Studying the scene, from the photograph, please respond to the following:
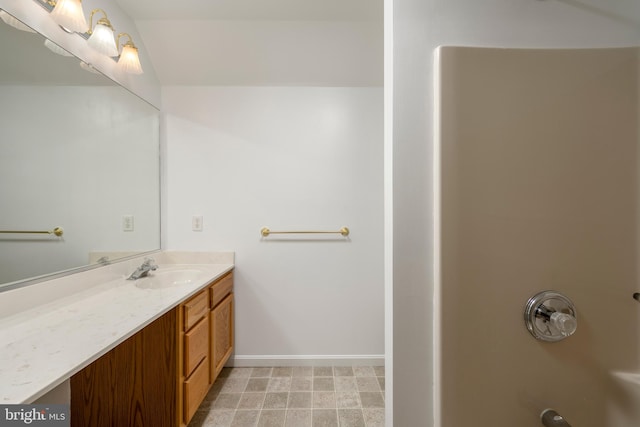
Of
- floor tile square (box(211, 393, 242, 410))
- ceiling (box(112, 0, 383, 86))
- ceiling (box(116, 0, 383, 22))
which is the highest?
ceiling (box(116, 0, 383, 22))

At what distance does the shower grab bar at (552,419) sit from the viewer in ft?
1.90

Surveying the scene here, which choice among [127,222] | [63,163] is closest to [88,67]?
[63,163]

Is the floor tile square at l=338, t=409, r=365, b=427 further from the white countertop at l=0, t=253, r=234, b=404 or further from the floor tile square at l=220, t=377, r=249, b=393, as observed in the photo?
the white countertop at l=0, t=253, r=234, b=404

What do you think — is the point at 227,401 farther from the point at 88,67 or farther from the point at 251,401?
the point at 88,67

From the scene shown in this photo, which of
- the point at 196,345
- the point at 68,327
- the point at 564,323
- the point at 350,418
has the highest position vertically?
the point at 564,323

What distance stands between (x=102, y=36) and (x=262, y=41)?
0.93 metres

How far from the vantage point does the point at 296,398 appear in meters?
1.52

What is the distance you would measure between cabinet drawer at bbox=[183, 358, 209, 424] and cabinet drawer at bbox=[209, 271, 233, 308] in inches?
13.4

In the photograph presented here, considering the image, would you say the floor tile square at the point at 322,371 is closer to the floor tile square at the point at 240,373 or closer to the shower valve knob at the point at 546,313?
the floor tile square at the point at 240,373

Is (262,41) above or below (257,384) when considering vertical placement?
above

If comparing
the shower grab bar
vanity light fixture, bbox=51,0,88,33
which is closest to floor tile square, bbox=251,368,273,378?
the shower grab bar

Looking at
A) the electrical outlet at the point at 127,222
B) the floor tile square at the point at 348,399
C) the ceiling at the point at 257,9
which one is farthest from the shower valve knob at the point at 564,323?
the electrical outlet at the point at 127,222

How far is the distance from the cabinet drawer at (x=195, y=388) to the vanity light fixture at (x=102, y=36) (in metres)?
1.91

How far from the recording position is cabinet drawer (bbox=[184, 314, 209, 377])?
3.93 ft
